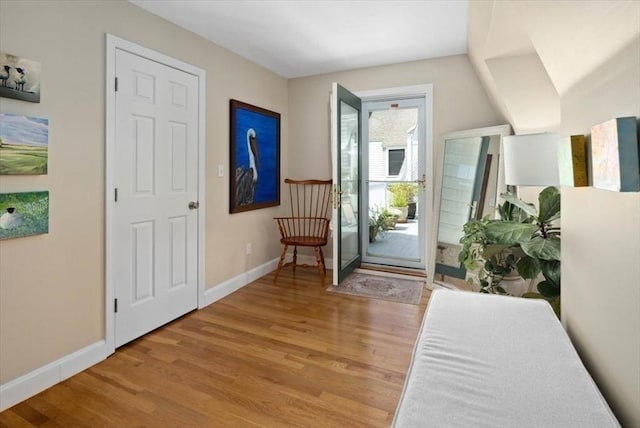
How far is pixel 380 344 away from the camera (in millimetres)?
2428

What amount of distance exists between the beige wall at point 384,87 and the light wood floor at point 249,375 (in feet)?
5.84

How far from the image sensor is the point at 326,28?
2.91m

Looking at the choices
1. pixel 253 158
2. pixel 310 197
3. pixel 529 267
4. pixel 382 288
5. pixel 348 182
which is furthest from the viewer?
pixel 310 197

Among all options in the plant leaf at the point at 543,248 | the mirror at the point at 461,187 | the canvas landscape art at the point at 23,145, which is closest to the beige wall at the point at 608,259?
the plant leaf at the point at 543,248

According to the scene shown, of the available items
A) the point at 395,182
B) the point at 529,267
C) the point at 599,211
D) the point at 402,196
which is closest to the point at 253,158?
the point at 395,182

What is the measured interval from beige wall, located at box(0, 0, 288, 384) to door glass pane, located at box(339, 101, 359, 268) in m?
1.87

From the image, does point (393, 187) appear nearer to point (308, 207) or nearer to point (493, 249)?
point (308, 207)

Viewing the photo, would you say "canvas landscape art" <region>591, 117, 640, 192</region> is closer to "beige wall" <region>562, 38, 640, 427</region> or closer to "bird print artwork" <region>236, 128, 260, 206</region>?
"beige wall" <region>562, 38, 640, 427</region>

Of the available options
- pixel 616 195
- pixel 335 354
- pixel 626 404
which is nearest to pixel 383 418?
pixel 335 354

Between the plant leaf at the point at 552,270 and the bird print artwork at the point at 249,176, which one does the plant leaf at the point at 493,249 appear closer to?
the plant leaf at the point at 552,270

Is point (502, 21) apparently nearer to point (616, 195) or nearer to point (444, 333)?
point (616, 195)

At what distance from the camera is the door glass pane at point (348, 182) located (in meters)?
3.70

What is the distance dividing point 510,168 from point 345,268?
2.19m

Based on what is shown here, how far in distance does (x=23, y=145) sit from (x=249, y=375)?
1.75 meters
